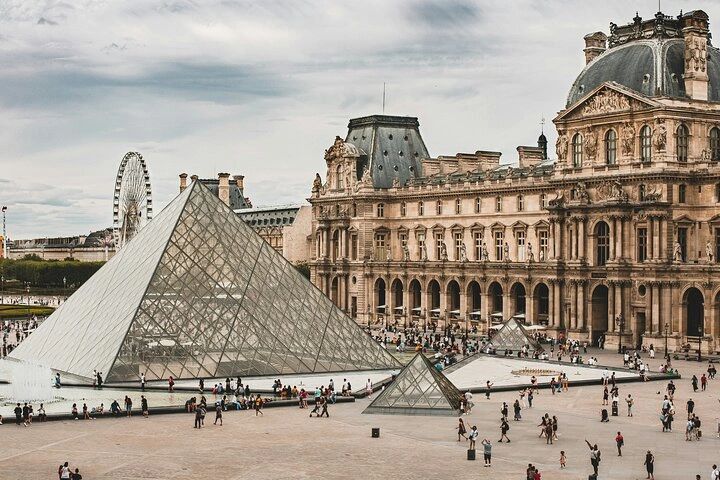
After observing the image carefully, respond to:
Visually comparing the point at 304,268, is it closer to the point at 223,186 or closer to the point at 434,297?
the point at 223,186

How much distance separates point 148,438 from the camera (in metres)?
39.0

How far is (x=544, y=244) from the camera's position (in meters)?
80.4

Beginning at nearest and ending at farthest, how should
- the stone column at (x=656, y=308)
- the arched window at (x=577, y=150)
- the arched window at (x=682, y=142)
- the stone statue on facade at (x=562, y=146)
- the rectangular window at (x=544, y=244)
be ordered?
the stone column at (x=656, y=308) < the arched window at (x=682, y=142) < the arched window at (x=577, y=150) < the stone statue on facade at (x=562, y=146) < the rectangular window at (x=544, y=244)

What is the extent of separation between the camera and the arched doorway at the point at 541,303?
79.1 m

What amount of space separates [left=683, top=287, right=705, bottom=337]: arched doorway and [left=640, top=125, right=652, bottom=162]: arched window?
25.0 ft

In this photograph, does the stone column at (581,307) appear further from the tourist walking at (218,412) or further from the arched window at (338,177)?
the tourist walking at (218,412)

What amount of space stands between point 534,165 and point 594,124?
1165 centimetres

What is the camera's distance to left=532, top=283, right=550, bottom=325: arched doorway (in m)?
79.1

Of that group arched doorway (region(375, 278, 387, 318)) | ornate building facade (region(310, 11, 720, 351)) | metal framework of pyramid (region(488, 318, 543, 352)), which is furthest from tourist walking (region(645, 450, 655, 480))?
arched doorway (region(375, 278, 387, 318))

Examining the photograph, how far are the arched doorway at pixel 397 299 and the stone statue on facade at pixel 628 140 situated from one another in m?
27.1

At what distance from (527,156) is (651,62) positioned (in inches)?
736

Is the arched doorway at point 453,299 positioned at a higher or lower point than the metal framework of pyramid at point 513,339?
higher

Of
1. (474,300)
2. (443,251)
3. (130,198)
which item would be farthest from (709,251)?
(130,198)

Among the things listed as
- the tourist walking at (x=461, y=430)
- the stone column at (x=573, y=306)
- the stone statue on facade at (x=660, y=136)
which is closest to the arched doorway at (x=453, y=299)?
the stone column at (x=573, y=306)
